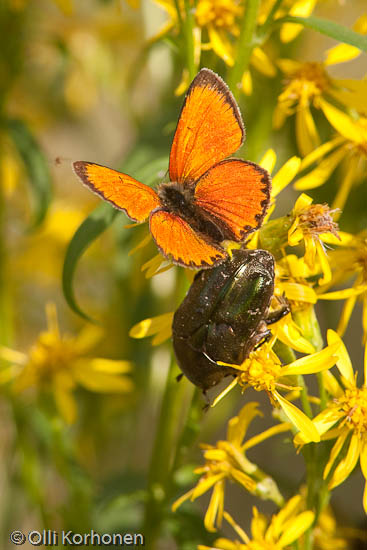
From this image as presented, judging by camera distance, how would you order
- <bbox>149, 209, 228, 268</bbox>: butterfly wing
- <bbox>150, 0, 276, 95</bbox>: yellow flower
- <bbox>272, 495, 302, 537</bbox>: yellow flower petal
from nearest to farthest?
<bbox>149, 209, 228, 268</bbox>: butterfly wing → <bbox>272, 495, 302, 537</bbox>: yellow flower petal → <bbox>150, 0, 276, 95</bbox>: yellow flower

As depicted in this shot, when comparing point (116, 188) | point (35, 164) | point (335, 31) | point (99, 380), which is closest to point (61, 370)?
point (99, 380)

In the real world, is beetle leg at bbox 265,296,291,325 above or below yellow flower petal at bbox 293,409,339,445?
above

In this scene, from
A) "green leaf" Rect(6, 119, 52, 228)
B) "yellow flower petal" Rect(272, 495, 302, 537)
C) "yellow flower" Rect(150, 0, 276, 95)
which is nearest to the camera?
"yellow flower petal" Rect(272, 495, 302, 537)

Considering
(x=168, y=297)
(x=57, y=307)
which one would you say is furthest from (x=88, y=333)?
(x=57, y=307)

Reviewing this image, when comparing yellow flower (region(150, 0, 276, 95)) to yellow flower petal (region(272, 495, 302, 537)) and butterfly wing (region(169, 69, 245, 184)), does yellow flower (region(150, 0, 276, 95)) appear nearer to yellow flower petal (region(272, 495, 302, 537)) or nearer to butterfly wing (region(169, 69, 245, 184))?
butterfly wing (region(169, 69, 245, 184))

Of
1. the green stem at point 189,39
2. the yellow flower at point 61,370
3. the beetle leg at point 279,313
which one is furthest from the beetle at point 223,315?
the yellow flower at point 61,370

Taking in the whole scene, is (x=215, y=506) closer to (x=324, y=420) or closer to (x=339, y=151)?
(x=324, y=420)

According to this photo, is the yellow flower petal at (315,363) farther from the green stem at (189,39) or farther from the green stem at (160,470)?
the green stem at (189,39)

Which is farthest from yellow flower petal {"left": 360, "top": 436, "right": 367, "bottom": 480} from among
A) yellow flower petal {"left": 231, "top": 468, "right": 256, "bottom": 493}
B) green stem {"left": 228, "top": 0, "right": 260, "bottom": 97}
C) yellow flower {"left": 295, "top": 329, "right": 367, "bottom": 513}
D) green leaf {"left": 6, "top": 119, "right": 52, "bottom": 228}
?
green leaf {"left": 6, "top": 119, "right": 52, "bottom": 228}
